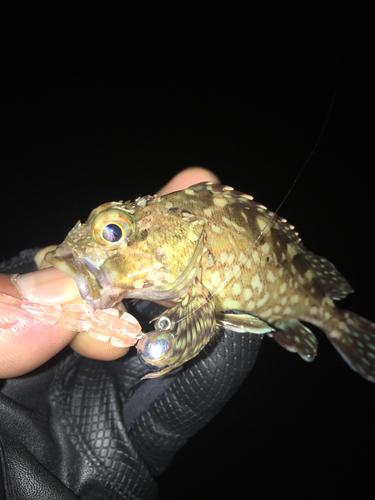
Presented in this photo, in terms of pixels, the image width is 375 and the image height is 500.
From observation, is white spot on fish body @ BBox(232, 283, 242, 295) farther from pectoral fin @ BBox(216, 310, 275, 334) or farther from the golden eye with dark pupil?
the golden eye with dark pupil

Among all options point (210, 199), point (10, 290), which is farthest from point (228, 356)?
point (10, 290)

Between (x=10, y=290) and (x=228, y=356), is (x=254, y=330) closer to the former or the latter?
(x=228, y=356)

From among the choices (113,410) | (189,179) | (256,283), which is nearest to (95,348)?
(113,410)

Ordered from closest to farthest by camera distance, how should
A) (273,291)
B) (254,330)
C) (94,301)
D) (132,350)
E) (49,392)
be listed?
(94,301) < (254,330) < (273,291) < (49,392) < (132,350)

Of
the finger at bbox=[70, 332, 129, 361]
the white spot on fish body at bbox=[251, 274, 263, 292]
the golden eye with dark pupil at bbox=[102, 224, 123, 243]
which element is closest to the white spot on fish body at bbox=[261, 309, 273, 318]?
the white spot on fish body at bbox=[251, 274, 263, 292]

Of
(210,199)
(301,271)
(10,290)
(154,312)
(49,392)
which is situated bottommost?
(49,392)

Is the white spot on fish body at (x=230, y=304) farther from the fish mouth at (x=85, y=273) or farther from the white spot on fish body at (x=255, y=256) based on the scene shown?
the fish mouth at (x=85, y=273)

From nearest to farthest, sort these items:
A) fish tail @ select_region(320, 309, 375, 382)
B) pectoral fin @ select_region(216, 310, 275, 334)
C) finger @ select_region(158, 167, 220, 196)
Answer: pectoral fin @ select_region(216, 310, 275, 334), fish tail @ select_region(320, 309, 375, 382), finger @ select_region(158, 167, 220, 196)
